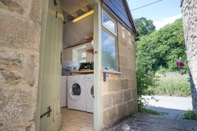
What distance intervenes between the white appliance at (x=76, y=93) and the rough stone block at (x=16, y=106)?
244 cm

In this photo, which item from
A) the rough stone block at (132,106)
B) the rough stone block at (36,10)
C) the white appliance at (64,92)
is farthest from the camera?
the white appliance at (64,92)

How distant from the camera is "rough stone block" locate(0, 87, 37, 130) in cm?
64

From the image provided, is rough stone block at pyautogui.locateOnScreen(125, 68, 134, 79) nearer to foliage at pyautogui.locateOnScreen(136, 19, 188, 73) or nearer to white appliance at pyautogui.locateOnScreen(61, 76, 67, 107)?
white appliance at pyautogui.locateOnScreen(61, 76, 67, 107)

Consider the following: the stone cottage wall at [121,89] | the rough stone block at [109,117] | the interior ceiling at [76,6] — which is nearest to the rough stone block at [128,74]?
the stone cottage wall at [121,89]

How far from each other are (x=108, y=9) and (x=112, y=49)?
0.85 meters

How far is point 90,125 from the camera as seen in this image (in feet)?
6.91

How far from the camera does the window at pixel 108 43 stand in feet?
7.42

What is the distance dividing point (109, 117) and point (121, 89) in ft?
2.42

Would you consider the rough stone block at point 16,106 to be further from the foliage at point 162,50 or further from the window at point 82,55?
the foliage at point 162,50

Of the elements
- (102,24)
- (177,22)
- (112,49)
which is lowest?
A: (112,49)

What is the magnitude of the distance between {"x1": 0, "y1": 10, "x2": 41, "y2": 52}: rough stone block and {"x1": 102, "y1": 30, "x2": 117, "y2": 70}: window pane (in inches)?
58.4

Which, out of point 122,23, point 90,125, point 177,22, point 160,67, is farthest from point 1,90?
point 177,22

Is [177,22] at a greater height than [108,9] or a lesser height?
greater

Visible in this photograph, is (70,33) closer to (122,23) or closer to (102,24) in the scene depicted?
(122,23)
